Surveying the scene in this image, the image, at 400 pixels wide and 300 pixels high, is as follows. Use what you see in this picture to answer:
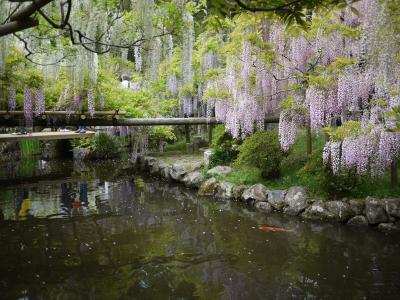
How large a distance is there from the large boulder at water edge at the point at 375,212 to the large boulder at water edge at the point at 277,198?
192 cm

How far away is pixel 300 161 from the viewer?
34.0ft

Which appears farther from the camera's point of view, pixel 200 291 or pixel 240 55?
pixel 240 55

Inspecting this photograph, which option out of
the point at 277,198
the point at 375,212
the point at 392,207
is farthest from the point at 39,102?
the point at 392,207

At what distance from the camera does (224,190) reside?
35.0ft

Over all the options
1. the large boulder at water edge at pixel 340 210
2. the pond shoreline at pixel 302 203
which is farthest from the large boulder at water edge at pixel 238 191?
the large boulder at water edge at pixel 340 210

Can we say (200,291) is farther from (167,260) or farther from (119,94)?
(119,94)

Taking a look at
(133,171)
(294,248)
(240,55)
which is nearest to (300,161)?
(240,55)

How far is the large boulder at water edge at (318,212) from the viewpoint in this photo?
26.6ft

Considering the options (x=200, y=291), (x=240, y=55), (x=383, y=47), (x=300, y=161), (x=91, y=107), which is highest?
(x=240, y=55)

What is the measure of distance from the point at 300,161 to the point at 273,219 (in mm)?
2586

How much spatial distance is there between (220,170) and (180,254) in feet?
18.5

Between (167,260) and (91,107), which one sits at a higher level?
(91,107)

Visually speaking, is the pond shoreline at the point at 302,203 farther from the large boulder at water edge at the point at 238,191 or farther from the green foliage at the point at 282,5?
the green foliage at the point at 282,5

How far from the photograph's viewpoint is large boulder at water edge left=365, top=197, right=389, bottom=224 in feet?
24.5
